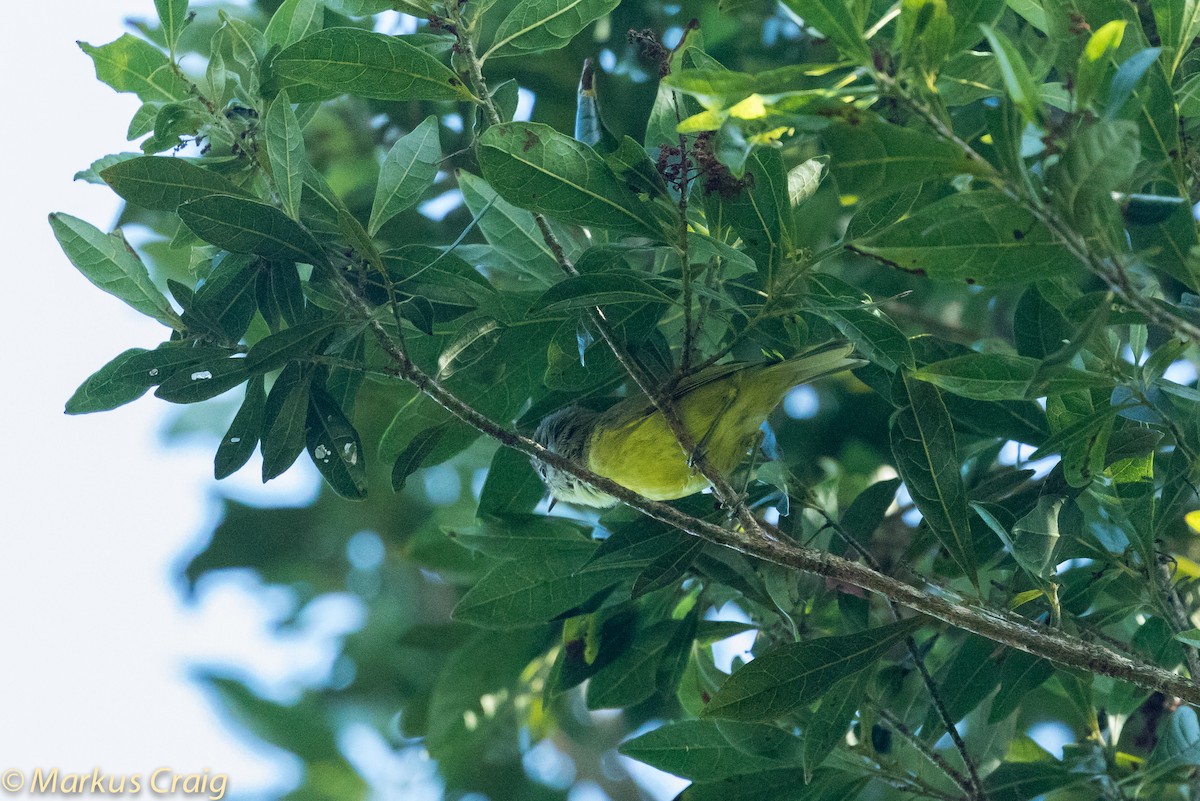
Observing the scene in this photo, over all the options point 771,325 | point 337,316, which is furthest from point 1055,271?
point 337,316

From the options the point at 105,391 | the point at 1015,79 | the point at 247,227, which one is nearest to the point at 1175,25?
the point at 1015,79

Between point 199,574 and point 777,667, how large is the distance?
3839mm

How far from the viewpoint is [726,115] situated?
1634mm

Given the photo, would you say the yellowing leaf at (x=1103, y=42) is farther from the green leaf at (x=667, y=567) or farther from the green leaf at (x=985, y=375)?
the green leaf at (x=667, y=567)

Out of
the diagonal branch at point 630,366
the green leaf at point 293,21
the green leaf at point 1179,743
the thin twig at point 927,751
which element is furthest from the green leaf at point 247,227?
the green leaf at point 1179,743

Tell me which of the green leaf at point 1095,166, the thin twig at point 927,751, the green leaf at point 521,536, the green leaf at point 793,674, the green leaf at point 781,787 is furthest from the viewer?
the green leaf at point 521,536

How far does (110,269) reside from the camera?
2.54 metres

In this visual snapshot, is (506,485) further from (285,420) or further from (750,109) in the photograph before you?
(750,109)

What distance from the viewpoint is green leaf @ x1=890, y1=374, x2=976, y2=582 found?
227cm

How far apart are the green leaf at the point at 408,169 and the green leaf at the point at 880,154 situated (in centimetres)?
120

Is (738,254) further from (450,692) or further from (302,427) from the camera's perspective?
(450,692)

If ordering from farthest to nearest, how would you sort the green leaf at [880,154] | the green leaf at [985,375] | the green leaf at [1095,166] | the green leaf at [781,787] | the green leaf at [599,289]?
the green leaf at [781,787] < the green leaf at [599,289] < the green leaf at [985,375] < the green leaf at [880,154] < the green leaf at [1095,166]

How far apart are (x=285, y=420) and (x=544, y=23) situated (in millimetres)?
1124

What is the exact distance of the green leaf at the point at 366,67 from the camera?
7.30 ft
